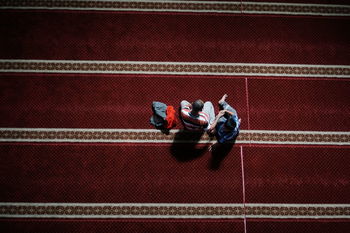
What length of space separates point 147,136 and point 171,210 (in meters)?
0.77

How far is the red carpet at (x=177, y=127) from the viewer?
9.88ft

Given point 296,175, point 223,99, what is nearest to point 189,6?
point 223,99

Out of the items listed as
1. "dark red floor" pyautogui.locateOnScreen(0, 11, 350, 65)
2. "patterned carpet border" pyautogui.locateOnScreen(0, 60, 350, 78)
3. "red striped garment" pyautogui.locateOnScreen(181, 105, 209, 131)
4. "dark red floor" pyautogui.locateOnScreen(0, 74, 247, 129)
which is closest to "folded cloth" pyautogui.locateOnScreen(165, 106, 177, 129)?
"red striped garment" pyautogui.locateOnScreen(181, 105, 209, 131)

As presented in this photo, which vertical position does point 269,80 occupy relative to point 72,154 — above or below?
above

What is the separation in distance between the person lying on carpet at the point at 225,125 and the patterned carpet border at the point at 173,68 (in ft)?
1.33

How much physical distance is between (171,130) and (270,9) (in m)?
1.82

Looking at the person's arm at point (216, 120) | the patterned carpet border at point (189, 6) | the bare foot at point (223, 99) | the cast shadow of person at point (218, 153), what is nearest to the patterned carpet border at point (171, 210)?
the cast shadow of person at point (218, 153)

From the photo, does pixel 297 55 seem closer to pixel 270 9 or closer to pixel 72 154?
pixel 270 9

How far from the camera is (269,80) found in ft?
11.0

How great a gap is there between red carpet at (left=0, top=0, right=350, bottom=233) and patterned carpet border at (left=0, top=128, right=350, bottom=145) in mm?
20

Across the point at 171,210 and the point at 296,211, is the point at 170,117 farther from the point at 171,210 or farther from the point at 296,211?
the point at 296,211

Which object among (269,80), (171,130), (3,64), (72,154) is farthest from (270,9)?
(3,64)

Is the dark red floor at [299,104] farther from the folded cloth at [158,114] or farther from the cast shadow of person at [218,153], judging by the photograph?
the folded cloth at [158,114]

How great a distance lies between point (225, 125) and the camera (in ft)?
9.36
